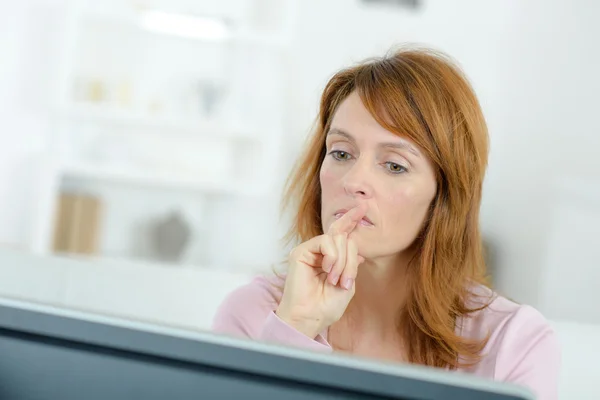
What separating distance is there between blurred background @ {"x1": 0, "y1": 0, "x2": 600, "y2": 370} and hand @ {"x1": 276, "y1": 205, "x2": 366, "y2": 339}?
139 inches

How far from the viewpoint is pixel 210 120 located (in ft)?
16.6

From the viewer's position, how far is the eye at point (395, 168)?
134 cm

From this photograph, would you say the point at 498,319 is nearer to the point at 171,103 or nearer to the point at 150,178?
the point at 150,178

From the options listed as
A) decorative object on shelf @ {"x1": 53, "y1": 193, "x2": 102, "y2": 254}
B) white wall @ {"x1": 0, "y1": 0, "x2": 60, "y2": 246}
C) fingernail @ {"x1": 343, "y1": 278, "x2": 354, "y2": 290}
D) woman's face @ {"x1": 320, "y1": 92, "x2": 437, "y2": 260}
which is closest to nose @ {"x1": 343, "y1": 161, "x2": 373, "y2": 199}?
woman's face @ {"x1": 320, "y1": 92, "x2": 437, "y2": 260}

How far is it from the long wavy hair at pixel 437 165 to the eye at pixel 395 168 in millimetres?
45

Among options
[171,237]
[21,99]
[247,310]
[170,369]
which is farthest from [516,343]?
[21,99]

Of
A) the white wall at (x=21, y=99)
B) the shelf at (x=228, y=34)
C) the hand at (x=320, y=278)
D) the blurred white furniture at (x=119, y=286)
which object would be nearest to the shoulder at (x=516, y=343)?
the hand at (x=320, y=278)

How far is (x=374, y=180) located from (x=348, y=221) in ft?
0.28

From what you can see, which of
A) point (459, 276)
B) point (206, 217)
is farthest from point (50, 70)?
point (459, 276)

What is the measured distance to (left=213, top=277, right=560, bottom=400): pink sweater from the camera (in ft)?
4.19

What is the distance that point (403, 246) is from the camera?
55.0 inches

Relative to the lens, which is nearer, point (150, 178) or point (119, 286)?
point (119, 286)

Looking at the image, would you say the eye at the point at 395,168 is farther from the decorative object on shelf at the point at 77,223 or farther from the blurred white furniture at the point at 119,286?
the decorative object on shelf at the point at 77,223

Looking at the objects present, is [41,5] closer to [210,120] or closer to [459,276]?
[210,120]
